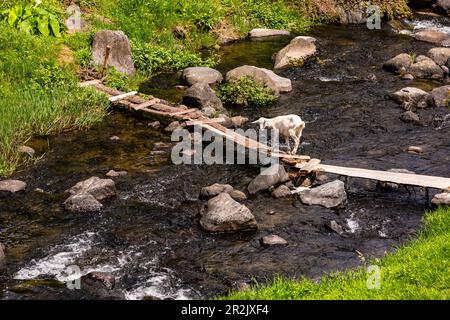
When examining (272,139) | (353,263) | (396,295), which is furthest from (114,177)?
(396,295)

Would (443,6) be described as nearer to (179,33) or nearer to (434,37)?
(434,37)

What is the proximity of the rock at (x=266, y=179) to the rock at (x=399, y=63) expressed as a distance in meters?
12.0

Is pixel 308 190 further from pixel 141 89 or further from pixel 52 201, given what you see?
pixel 141 89

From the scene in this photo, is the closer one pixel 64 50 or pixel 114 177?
pixel 114 177

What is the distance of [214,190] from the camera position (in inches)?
613

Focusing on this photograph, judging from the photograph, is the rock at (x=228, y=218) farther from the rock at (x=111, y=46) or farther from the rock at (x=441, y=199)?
the rock at (x=111, y=46)

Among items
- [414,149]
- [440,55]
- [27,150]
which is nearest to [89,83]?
[27,150]

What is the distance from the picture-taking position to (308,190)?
614 inches

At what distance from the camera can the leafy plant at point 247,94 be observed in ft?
74.4

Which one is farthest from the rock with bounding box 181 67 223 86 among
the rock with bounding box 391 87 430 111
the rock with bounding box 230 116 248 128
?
the rock with bounding box 391 87 430 111

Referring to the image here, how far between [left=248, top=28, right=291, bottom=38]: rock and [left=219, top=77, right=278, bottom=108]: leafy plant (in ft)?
28.1

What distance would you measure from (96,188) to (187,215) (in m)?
2.35
